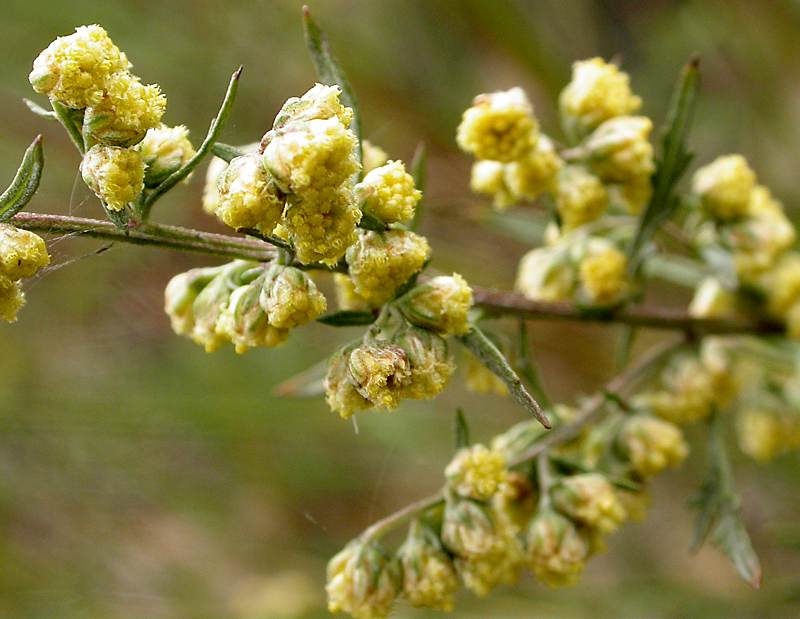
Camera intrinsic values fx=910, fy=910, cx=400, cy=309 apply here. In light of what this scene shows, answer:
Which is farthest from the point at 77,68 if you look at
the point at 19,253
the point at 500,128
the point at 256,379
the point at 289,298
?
the point at 256,379

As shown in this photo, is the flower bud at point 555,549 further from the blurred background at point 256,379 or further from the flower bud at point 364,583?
the blurred background at point 256,379

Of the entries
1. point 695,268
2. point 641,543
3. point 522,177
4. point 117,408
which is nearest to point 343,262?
point 522,177

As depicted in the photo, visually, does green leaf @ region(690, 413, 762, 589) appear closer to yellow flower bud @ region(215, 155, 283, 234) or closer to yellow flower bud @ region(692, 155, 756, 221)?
yellow flower bud @ region(692, 155, 756, 221)

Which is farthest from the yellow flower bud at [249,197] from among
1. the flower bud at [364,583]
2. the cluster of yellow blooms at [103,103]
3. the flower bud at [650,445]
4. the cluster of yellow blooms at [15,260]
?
the flower bud at [650,445]

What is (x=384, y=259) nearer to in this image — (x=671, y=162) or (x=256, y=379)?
(x=671, y=162)

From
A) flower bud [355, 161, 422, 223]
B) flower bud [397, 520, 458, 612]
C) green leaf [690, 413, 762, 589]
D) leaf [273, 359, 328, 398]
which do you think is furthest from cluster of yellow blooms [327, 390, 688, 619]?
flower bud [355, 161, 422, 223]
